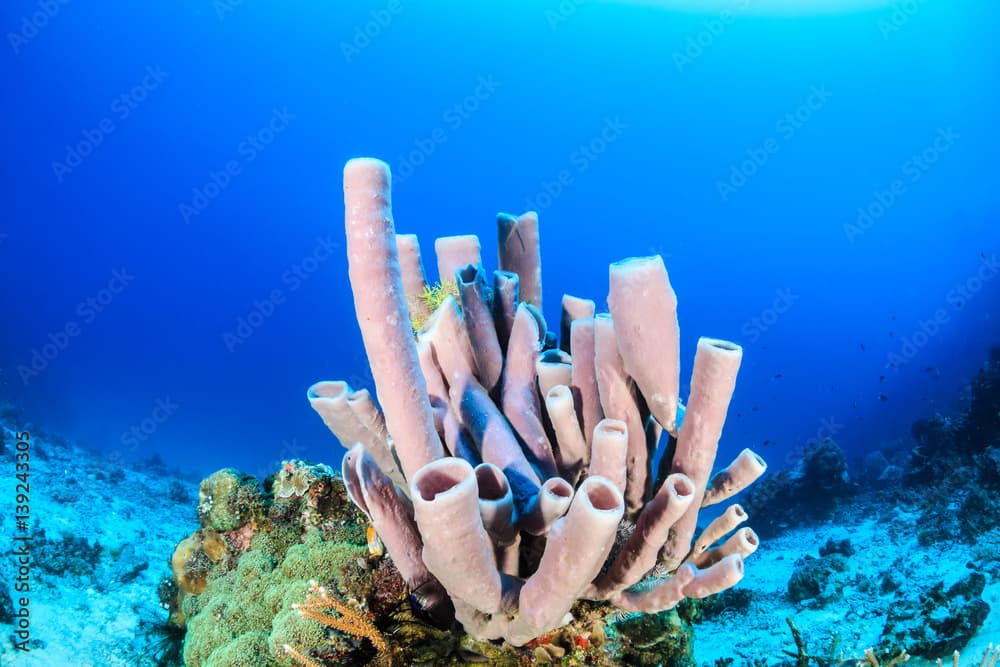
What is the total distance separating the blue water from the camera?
243 feet

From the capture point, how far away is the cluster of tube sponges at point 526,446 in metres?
1.40

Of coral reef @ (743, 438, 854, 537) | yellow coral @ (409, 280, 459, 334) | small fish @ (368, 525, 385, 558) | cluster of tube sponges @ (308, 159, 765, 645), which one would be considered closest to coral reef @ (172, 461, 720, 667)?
small fish @ (368, 525, 385, 558)

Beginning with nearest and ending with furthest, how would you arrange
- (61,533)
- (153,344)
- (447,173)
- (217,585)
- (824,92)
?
(217,585) → (61,533) → (824,92) → (153,344) → (447,173)

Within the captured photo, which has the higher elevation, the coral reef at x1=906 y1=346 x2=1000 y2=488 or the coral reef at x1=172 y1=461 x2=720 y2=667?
the coral reef at x1=906 y1=346 x2=1000 y2=488

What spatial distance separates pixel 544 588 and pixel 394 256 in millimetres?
1062

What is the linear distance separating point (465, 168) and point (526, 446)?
4132 inches

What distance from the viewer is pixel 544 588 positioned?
58.3 inches

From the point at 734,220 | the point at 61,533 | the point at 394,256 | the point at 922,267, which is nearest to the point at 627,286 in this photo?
the point at 394,256

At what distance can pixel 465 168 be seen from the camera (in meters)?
101

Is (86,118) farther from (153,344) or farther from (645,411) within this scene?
(645,411)

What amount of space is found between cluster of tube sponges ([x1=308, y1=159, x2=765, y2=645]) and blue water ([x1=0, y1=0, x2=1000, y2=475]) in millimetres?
65157

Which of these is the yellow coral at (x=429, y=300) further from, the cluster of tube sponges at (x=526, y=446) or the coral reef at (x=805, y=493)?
the coral reef at (x=805, y=493)

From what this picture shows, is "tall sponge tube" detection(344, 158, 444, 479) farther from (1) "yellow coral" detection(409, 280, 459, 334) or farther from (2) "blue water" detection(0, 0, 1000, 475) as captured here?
(2) "blue water" detection(0, 0, 1000, 475)

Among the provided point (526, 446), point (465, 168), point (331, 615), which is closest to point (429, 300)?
point (526, 446)
